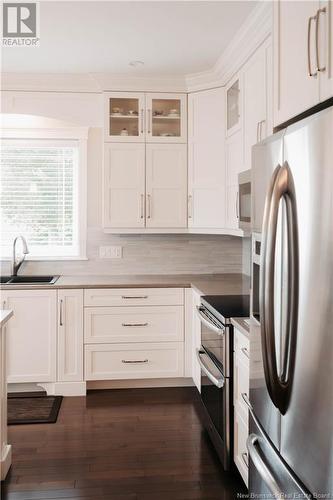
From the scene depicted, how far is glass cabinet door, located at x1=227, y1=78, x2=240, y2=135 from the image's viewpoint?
3.40m

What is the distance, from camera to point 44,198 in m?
4.21

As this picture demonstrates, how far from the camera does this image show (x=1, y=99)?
3988mm

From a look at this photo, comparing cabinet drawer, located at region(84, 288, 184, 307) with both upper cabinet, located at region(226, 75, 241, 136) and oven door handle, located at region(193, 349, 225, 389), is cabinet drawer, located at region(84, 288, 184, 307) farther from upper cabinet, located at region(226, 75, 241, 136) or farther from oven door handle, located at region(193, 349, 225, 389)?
upper cabinet, located at region(226, 75, 241, 136)

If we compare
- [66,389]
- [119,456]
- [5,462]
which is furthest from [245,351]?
[66,389]

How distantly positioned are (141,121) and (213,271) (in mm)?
1495

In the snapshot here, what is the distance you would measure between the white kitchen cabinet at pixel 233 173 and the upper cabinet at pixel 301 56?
1542 millimetres

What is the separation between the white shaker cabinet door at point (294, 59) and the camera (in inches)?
56.2

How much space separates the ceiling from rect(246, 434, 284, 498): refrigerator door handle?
2.28m

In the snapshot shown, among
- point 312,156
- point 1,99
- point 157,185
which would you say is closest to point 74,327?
point 157,185

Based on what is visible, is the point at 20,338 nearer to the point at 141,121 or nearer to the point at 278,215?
the point at 141,121

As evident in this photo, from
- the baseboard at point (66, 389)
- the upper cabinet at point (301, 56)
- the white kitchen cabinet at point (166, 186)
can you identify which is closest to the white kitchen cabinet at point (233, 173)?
the white kitchen cabinet at point (166, 186)

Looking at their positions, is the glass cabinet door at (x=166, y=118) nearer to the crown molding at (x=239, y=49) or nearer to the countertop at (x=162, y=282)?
the crown molding at (x=239, y=49)

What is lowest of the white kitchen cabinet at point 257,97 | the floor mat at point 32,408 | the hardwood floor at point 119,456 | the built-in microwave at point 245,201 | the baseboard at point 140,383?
the hardwood floor at point 119,456

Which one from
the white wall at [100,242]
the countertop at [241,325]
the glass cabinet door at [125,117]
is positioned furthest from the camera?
the white wall at [100,242]
